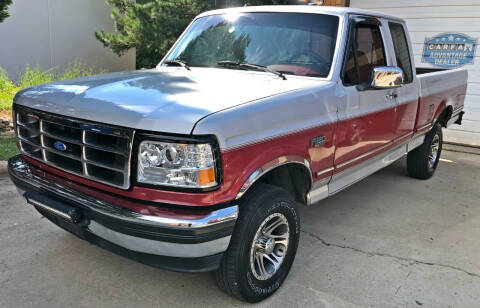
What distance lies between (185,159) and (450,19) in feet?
24.6

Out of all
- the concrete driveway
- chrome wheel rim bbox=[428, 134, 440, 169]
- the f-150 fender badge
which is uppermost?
the f-150 fender badge

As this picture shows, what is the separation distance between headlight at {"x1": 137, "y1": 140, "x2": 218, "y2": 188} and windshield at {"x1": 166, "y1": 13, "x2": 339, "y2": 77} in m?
1.46

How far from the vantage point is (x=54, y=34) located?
1048cm

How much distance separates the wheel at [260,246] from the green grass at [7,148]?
12.9ft

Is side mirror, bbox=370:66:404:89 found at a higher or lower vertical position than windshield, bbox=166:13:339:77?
lower

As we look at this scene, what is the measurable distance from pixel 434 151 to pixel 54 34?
9081 millimetres

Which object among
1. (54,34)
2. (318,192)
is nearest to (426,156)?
(318,192)

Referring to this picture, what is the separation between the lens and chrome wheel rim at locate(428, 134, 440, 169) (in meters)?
5.85

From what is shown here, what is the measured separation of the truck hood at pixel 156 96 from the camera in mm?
2377

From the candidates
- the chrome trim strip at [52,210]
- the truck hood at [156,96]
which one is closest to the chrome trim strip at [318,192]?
the truck hood at [156,96]

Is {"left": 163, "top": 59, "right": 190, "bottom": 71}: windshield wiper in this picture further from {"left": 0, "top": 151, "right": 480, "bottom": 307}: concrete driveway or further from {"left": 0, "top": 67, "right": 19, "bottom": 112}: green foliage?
{"left": 0, "top": 67, "right": 19, "bottom": 112}: green foliage

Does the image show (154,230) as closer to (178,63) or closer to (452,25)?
(178,63)

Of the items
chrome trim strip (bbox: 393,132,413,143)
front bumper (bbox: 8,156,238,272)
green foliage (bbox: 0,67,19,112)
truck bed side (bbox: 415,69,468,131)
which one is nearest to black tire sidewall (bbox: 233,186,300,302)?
front bumper (bbox: 8,156,238,272)

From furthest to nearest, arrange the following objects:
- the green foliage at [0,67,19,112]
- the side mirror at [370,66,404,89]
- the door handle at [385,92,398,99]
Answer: the green foliage at [0,67,19,112]
the door handle at [385,92,398,99]
the side mirror at [370,66,404,89]
